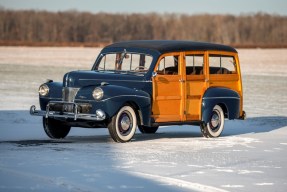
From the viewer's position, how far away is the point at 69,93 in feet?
46.9

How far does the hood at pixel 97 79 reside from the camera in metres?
14.3

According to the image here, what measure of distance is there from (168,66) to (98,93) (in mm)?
2116

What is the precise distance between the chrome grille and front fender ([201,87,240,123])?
2540mm

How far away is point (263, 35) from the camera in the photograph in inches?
5699

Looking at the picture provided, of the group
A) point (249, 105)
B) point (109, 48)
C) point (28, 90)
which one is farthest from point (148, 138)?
point (28, 90)

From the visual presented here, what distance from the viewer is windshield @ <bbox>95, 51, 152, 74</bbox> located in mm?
15023

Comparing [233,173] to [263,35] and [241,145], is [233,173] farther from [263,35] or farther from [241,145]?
[263,35]

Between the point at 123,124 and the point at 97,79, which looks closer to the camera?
the point at 123,124

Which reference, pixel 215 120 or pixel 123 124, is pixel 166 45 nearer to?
pixel 215 120

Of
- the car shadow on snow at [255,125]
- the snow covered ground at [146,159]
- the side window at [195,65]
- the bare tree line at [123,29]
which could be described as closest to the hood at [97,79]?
the snow covered ground at [146,159]

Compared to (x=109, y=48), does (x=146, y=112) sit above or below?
below

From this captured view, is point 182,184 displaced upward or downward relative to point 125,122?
downward

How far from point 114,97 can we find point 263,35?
132869 millimetres

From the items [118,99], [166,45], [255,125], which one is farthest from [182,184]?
[255,125]
